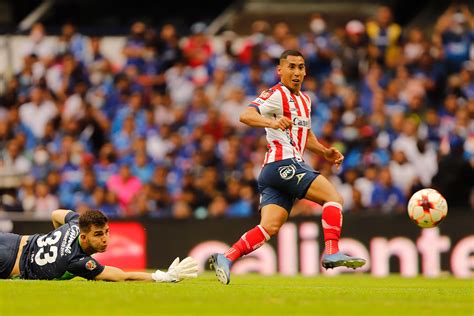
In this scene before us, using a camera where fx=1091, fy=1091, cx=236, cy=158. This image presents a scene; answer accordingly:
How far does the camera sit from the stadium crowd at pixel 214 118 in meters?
18.6

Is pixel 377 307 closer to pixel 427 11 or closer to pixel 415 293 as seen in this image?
pixel 415 293

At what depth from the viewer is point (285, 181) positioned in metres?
10.9

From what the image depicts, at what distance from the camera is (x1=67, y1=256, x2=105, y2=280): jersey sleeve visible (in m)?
10.4

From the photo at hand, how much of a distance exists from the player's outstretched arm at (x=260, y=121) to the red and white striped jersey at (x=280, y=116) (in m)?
0.29

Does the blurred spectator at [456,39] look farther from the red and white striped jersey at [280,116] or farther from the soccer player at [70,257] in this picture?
the soccer player at [70,257]

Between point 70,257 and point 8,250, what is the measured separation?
2.58 ft

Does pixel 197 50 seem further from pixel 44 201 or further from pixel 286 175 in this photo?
pixel 286 175

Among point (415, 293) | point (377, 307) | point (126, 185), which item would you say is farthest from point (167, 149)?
point (377, 307)

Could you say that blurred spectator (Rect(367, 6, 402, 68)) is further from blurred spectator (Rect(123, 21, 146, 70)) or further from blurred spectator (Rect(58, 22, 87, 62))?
blurred spectator (Rect(58, 22, 87, 62))

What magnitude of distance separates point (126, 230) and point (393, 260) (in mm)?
4424

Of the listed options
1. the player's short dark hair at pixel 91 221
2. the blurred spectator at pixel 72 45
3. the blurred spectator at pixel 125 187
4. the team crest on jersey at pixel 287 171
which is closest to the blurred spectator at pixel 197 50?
the blurred spectator at pixel 72 45

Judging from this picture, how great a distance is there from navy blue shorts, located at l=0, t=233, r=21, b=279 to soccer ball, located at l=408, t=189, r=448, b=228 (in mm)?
4459

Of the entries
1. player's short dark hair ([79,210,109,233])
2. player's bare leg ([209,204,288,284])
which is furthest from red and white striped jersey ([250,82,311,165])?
player's short dark hair ([79,210,109,233])

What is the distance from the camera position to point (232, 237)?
17.8 m
